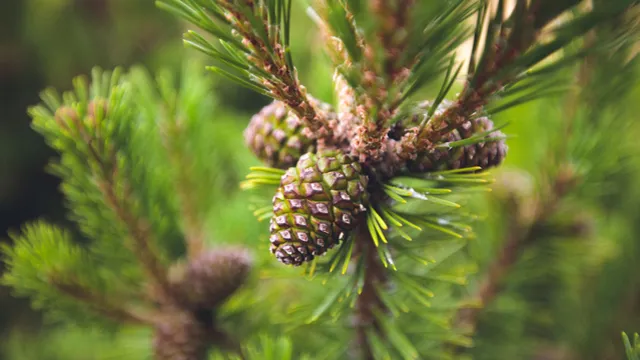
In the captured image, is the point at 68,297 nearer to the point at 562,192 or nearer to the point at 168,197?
the point at 168,197

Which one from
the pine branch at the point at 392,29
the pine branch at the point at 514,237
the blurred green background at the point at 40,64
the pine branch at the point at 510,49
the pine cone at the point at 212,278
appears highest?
the blurred green background at the point at 40,64

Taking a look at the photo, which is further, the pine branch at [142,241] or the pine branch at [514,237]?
the pine branch at [514,237]

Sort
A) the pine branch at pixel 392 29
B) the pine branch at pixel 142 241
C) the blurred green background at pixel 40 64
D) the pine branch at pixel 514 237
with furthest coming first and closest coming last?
the blurred green background at pixel 40 64, the pine branch at pixel 514 237, the pine branch at pixel 142 241, the pine branch at pixel 392 29

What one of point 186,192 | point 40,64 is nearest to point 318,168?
point 186,192

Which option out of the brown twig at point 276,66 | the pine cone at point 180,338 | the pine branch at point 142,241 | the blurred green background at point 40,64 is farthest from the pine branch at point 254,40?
the blurred green background at point 40,64

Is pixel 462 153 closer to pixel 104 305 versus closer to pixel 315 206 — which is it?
pixel 315 206

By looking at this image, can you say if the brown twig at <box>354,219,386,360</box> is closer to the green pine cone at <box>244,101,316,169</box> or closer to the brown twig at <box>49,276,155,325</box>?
the green pine cone at <box>244,101,316,169</box>

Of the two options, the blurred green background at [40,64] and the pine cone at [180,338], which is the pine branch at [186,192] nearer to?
the pine cone at [180,338]
